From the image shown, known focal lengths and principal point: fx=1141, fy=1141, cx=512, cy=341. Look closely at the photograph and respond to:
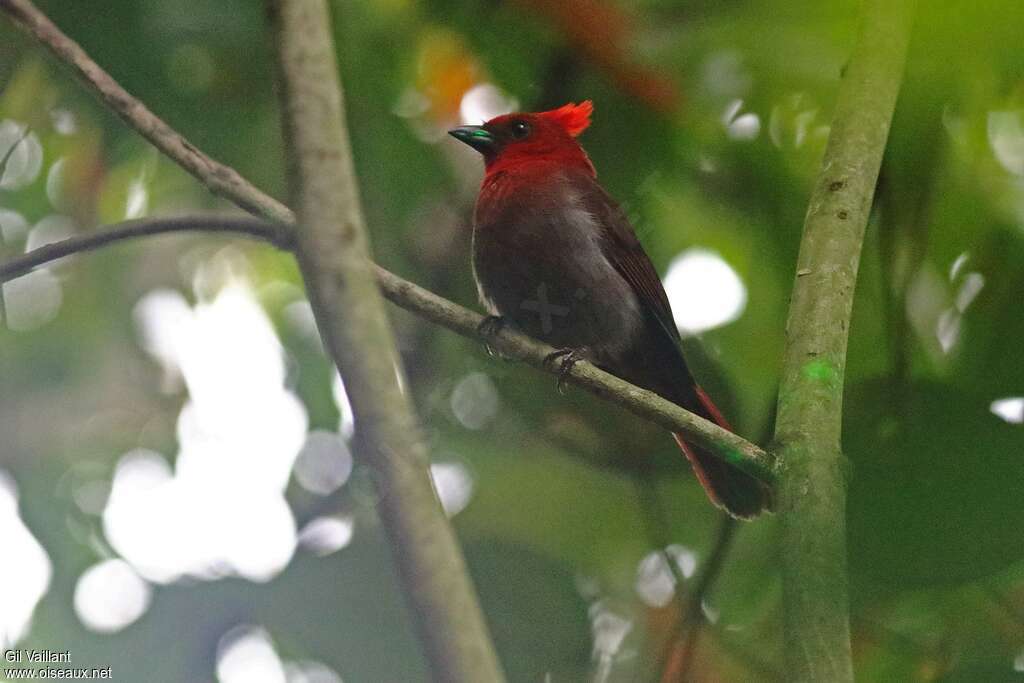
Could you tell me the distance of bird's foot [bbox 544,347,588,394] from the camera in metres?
1.43

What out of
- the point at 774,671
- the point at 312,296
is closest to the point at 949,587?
the point at 774,671

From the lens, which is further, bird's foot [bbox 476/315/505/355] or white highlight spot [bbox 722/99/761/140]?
white highlight spot [bbox 722/99/761/140]

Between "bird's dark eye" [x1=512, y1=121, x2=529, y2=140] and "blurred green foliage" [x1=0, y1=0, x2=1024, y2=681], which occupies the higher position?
"bird's dark eye" [x1=512, y1=121, x2=529, y2=140]

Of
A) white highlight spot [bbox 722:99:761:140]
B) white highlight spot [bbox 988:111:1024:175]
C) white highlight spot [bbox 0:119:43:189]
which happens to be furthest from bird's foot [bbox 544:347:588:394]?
white highlight spot [bbox 0:119:43:189]

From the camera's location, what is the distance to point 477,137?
1.88m

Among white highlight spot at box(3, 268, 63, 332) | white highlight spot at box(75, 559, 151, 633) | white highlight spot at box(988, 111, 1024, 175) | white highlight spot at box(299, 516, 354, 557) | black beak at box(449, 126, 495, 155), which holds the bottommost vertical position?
white highlight spot at box(75, 559, 151, 633)

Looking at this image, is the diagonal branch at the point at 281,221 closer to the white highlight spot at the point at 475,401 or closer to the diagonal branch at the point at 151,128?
the diagonal branch at the point at 151,128

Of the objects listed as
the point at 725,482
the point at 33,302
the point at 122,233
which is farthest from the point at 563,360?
the point at 33,302

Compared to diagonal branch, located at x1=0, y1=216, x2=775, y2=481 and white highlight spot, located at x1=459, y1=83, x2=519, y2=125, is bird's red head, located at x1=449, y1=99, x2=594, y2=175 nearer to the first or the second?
white highlight spot, located at x1=459, y1=83, x2=519, y2=125

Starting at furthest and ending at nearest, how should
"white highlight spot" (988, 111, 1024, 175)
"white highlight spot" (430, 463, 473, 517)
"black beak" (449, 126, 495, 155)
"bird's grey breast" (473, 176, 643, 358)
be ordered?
"black beak" (449, 126, 495, 155) < "bird's grey breast" (473, 176, 643, 358) < "white highlight spot" (988, 111, 1024, 175) < "white highlight spot" (430, 463, 473, 517)

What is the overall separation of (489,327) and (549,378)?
27cm

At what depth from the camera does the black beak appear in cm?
186

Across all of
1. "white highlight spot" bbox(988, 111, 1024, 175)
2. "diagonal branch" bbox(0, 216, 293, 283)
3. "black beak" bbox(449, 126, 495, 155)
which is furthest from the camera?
"black beak" bbox(449, 126, 495, 155)

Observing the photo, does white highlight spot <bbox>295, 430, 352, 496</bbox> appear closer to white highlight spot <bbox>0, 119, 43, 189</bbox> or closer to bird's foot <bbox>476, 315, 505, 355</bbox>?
bird's foot <bbox>476, 315, 505, 355</bbox>
